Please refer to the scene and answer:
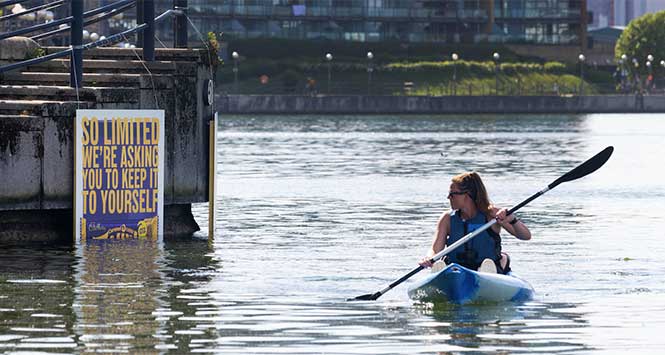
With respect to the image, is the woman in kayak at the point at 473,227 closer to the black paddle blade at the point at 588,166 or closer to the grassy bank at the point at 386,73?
the black paddle blade at the point at 588,166

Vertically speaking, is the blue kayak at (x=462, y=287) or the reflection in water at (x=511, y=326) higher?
the blue kayak at (x=462, y=287)

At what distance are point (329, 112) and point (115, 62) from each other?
449 feet

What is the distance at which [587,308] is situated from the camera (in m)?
22.9

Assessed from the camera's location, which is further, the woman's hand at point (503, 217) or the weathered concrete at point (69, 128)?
the weathered concrete at point (69, 128)

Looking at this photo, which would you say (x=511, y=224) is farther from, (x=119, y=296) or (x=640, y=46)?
(x=640, y=46)

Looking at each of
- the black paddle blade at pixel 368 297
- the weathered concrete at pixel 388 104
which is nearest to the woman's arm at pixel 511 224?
the black paddle blade at pixel 368 297

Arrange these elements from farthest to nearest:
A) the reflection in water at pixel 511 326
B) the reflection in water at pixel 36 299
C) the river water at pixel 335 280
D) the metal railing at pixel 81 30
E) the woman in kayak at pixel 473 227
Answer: the metal railing at pixel 81 30 < the woman in kayak at pixel 473 227 < the river water at pixel 335 280 < the reflection in water at pixel 36 299 < the reflection in water at pixel 511 326

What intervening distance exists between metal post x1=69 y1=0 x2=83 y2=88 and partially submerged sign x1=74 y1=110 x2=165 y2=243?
851 mm

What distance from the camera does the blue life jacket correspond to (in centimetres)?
2267

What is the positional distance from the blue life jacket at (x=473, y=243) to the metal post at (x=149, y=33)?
10235 millimetres

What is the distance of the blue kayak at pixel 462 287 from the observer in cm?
2236

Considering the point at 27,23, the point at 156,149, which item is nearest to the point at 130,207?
the point at 156,149

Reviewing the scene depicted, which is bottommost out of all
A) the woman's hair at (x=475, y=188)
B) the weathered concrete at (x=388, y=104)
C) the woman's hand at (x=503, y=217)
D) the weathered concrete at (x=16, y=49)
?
the weathered concrete at (x=388, y=104)

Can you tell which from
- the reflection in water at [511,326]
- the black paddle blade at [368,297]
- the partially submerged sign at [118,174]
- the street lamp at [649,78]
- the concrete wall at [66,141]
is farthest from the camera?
the street lamp at [649,78]
